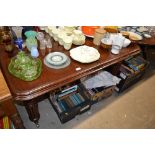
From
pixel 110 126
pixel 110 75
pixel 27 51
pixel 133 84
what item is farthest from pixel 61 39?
pixel 133 84

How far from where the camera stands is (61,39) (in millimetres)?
1363

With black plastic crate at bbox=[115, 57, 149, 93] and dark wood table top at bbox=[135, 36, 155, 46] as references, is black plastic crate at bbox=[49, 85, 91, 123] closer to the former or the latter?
black plastic crate at bbox=[115, 57, 149, 93]

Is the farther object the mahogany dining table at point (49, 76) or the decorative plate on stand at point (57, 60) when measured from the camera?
the decorative plate on stand at point (57, 60)

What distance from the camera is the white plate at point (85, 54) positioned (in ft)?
4.23

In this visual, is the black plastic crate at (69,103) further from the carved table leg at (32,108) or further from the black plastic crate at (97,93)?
the carved table leg at (32,108)

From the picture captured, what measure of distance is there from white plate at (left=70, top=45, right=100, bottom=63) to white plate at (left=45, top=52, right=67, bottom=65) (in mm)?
79

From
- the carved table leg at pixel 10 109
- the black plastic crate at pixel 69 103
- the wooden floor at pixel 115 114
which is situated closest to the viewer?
the carved table leg at pixel 10 109

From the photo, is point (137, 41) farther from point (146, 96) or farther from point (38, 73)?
point (38, 73)

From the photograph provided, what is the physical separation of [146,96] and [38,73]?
1509 millimetres

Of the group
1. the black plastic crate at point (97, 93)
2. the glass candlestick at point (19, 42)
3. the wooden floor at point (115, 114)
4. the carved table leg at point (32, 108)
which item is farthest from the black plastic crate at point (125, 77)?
the glass candlestick at point (19, 42)

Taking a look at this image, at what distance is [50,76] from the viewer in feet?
3.77

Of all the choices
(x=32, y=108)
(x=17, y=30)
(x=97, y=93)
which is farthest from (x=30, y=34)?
(x=97, y=93)

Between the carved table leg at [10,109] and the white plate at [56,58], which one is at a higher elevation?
the white plate at [56,58]

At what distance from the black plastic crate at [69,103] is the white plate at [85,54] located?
1.50 feet
